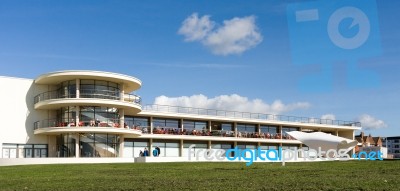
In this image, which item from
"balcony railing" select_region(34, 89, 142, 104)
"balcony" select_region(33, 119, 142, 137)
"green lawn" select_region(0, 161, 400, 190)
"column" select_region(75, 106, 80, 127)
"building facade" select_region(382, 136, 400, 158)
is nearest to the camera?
"green lawn" select_region(0, 161, 400, 190)

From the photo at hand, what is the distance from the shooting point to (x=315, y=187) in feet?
31.9

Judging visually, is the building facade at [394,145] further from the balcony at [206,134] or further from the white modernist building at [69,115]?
the white modernist building at [69,115]

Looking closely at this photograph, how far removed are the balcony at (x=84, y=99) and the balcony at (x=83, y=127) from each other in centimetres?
155

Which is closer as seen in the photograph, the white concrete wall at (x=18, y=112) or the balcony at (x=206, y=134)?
the white concrete wall at (x=18, y=112)

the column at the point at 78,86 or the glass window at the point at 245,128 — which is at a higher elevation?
the column at the point at 78,86

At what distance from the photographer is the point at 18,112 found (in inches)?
1757

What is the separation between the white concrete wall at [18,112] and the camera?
4381cm

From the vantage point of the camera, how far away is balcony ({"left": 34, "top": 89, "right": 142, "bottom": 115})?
41.5 meters

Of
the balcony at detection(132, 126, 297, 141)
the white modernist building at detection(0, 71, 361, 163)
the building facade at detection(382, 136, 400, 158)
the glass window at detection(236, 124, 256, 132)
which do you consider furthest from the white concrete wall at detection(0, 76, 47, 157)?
the building facade at detection(382, 136, 400, 158)

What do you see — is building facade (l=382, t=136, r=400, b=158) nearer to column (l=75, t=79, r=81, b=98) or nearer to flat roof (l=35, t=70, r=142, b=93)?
flat roof (l=35, t=70, r=142, b=93)

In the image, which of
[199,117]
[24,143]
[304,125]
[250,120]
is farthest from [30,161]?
[304,125]

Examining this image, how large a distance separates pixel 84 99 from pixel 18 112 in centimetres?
765

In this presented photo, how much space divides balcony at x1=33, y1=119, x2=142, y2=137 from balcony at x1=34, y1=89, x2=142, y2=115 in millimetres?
1551

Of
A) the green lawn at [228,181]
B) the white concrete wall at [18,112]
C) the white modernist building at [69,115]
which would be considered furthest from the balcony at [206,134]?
the green lawn at [228,181]
